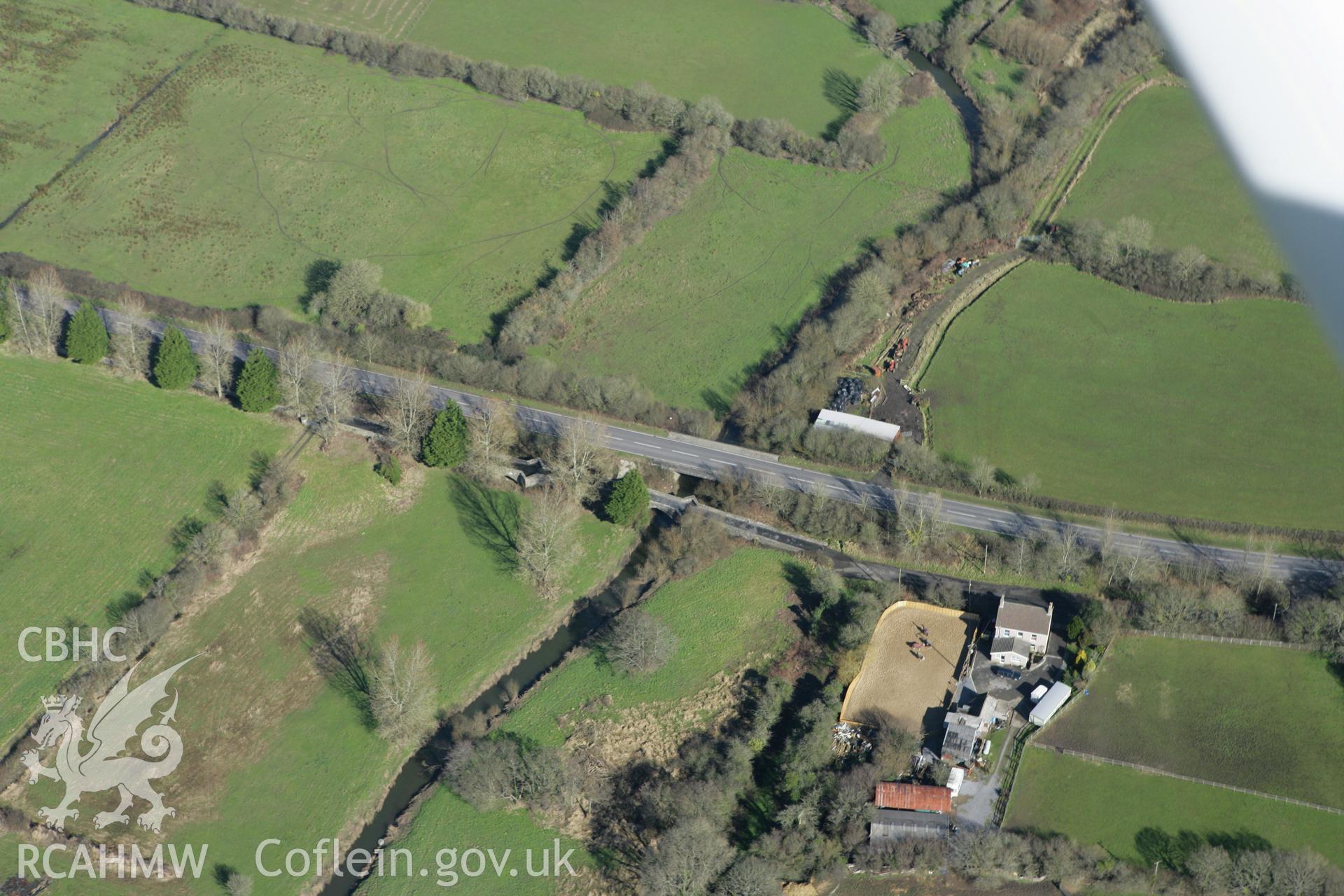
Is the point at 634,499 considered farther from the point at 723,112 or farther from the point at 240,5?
the point at 240,5

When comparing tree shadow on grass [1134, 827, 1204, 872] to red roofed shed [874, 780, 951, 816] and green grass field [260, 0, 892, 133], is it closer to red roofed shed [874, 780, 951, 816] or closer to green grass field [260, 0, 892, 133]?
red roofed shed [874, 780, 951, 816]

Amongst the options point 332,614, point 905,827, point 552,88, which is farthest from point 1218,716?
point 552,88

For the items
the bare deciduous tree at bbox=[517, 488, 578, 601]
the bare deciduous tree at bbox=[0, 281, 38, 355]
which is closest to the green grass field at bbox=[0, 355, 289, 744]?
the bare deciduous tree at bbox=[0, 281, 38, 355]

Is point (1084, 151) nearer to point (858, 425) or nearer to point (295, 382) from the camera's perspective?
point (858, 425)

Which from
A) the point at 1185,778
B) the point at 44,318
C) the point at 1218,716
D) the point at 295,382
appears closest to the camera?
the point at 1185,778

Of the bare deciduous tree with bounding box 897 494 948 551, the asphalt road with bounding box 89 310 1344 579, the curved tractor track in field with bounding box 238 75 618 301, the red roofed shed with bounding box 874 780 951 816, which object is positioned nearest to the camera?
the red roofed shed with bounding box 874 780 951 816

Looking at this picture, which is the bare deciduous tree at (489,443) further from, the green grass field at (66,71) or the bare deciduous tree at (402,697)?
the green grass field at (66,71)
